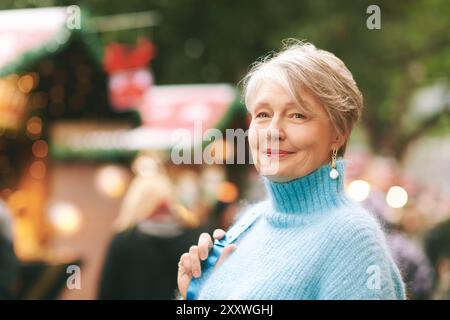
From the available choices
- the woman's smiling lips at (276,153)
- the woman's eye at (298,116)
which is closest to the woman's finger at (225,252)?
the woman's smiling lips at (276,153)

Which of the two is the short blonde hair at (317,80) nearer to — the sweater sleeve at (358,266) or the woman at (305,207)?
the woman at (305,207)

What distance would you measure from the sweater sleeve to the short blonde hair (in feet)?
0.86

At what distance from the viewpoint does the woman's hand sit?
1834 millimetres

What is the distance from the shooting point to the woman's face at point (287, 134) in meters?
1.74

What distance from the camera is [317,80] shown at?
5.66 ft

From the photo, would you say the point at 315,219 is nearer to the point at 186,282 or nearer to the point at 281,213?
the point at 281,213

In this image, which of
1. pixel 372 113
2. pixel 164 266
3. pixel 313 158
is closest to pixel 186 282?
pixel 313 158

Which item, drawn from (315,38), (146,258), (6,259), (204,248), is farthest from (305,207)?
(315,38)

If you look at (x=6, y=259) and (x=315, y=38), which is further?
(x=315, y=38)

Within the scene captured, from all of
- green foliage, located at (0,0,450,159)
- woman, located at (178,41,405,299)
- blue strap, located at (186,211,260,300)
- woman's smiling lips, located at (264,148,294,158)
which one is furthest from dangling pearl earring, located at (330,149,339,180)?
green foliage, located at (0,0,450,159)

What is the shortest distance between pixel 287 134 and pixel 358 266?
336mm

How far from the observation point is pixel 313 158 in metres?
1.76

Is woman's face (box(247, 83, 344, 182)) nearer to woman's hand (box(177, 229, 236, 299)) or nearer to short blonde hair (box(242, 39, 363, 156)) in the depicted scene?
short blonde hair (box(242, 39, 363, 156))

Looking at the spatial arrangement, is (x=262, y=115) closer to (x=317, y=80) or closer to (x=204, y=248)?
(x=317, y=80)
